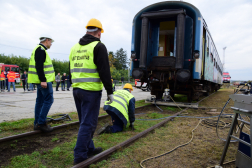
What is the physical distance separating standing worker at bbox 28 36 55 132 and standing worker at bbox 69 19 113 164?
4.67 ft

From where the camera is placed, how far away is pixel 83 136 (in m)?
2.42

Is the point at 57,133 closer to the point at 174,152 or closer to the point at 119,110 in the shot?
the point at 119,110

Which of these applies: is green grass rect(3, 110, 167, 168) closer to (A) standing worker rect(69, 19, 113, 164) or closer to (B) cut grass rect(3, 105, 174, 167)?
(B) cut grass rect(3, 105, 174, 167)

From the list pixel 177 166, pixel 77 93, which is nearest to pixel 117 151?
pixel 177 166

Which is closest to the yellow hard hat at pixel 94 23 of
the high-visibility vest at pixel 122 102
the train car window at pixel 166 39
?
the high-visibility vest at pixel 122 102

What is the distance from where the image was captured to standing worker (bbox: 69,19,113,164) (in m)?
2.38

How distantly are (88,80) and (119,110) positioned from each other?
1450 millimetres

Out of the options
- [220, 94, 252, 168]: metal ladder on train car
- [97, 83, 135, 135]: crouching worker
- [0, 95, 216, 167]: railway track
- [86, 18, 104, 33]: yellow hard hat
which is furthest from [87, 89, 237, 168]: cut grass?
[86, 18, 104, 33]: yellow hard hat

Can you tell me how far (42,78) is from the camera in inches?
140

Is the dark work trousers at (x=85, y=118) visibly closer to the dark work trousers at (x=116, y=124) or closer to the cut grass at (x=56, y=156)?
the cut grass at (x=56, y=156)

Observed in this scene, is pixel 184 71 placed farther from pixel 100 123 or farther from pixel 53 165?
pixel 53 165

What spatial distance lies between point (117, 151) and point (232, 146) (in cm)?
208

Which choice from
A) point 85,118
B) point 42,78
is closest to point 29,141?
point 42,78

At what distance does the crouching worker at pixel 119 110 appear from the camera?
3699mm
